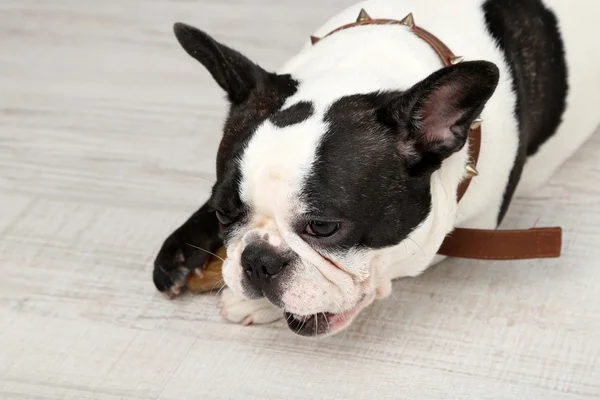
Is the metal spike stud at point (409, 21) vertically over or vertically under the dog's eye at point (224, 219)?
over

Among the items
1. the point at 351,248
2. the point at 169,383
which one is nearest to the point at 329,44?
the point at 351,248

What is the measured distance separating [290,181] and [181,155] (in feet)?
3.64

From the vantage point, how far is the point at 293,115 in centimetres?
177

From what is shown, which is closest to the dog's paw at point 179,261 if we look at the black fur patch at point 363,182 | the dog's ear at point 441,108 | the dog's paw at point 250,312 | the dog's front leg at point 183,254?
the dog's front leg at point 183,254

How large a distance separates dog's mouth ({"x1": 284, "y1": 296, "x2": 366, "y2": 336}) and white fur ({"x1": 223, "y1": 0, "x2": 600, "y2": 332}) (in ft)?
0.20

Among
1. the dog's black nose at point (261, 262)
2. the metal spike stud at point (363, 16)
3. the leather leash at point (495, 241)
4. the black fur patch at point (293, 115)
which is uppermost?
the metal spike stud at point (363, 16)

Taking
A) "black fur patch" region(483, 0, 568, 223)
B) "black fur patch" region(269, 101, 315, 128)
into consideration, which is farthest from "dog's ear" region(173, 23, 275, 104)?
"black fur patch" region(483, 0, 568, 223)

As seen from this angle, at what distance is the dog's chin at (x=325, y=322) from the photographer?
1.91 metres

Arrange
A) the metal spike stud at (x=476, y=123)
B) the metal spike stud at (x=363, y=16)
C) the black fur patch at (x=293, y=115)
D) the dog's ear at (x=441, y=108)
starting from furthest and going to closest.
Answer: the metal spike stud at (x=363, y=16)
the metal spike stud at (x=476, y=123)
the black fur patch at (x=293, y=115)
the dog's ear at (x=441, y=108)

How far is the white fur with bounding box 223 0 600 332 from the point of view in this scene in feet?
5.71

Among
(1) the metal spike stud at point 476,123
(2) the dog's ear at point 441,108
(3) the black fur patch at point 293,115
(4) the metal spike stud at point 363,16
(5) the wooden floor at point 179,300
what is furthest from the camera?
(4) the metal spike stud at point 363,16

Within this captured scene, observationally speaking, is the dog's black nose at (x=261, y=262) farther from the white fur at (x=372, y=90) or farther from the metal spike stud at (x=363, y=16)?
the metal spike stud at (x=363, y=16)

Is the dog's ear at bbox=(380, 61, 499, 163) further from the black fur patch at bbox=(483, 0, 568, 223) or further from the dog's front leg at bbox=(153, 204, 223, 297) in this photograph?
the dog's front leg at bbox=(153, 204, 223, 297)

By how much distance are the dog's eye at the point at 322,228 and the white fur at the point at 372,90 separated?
4 cm
